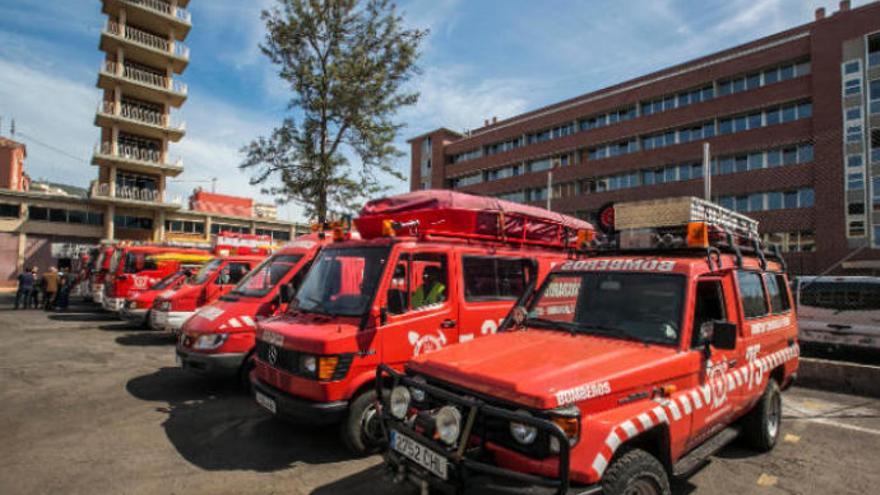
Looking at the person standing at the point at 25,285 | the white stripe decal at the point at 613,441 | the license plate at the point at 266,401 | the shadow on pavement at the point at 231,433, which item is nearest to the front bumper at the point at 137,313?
the shadow on pavement at the point at 231,433

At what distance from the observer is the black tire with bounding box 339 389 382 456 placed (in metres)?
4.58

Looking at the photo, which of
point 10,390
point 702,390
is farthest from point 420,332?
point 10,390

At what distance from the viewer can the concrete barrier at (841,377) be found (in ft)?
22.5

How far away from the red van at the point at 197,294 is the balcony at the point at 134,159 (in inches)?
1184

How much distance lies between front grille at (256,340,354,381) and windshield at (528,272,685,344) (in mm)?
1833

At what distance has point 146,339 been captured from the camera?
11969mm

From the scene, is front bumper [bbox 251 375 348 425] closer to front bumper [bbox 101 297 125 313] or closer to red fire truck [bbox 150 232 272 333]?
red fire truck [bbox 150 232 272 333]

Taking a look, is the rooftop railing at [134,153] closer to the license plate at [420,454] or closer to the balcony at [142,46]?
the balcony at [142,46]

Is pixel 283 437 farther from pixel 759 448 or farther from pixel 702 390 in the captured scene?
pixel 759 448

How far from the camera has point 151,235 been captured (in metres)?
38.0

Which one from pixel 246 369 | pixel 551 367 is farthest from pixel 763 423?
pixel 246 369

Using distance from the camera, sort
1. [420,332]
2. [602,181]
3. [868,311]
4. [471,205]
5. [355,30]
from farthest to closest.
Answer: [602,181] → [355,30] → [868,311] → [471,205] → [420,332]

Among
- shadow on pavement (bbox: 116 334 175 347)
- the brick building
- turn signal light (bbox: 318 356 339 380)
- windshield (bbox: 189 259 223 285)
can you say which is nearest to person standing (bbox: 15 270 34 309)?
shadow on pavement (bbox: 116 334 175 347)

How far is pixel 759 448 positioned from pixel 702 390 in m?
1.99
